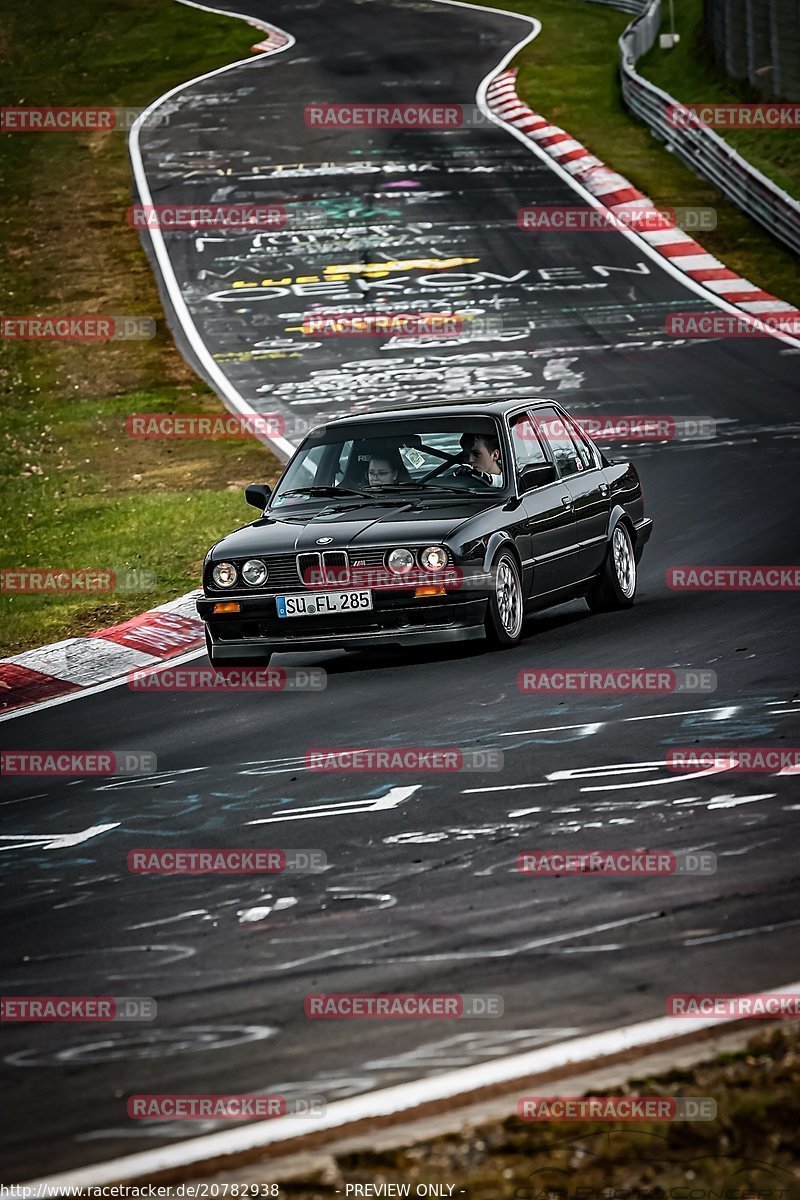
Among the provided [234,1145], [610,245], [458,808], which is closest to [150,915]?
[458,808]

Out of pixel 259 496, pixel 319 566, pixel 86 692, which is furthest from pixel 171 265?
pixel 319 566

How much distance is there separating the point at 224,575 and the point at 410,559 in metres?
1.10

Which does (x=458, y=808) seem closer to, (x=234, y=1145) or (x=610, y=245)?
(x=234, y=1145)

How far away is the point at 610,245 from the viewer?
26.2 m

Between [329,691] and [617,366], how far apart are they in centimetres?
1143

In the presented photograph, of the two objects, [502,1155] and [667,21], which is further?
[667,21]

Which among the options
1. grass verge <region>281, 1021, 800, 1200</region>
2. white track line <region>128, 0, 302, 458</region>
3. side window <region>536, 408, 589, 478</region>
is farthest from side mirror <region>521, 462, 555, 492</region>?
grass verge <region>281, 1021, 800, 1200</region>

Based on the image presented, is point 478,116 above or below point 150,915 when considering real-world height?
above

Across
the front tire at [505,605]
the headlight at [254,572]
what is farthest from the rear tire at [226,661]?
the front tire at [505,605]

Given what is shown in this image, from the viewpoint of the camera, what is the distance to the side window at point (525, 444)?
37.3 ft

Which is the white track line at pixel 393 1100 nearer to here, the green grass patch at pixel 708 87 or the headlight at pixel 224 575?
the headlight at pixel 224 575

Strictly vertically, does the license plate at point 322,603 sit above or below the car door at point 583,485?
below

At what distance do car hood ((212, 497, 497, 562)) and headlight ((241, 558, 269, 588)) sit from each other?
0.20 feet

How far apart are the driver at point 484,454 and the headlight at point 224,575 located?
167 centimetres
